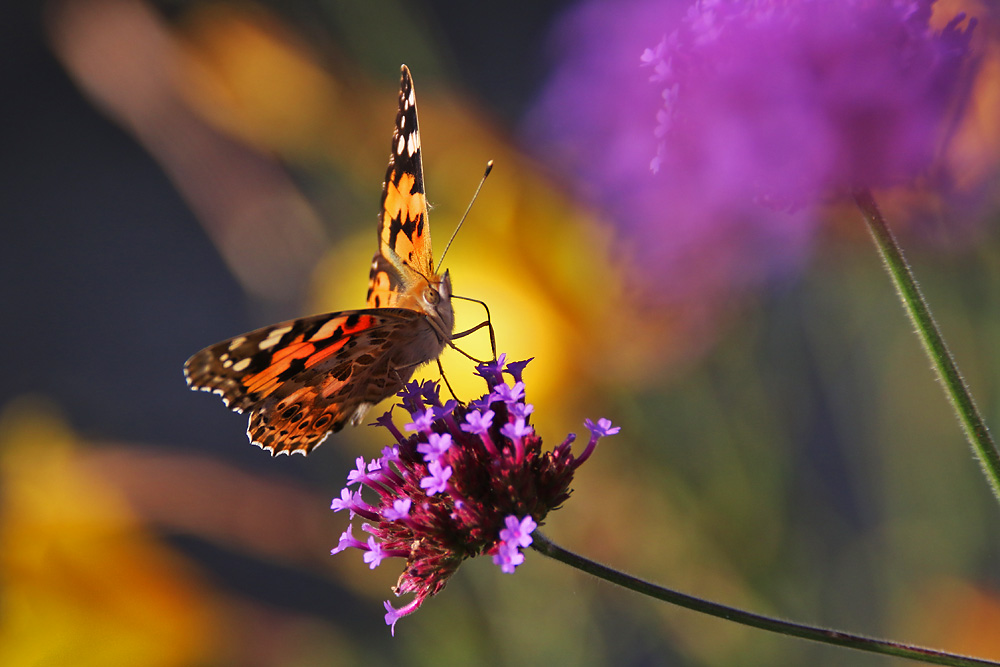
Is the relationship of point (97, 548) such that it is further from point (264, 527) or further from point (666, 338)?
point (666, 338)

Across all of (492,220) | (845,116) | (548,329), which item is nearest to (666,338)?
(548,329)

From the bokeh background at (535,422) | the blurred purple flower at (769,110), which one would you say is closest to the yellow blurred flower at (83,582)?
the bokeh background at (535,422)

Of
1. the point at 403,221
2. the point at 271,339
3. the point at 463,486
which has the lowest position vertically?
the point at 463,486

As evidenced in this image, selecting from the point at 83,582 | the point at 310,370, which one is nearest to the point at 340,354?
the point at 310,370

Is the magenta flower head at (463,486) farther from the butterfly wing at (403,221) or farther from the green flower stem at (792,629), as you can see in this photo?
the butterfly wing at (403,221)

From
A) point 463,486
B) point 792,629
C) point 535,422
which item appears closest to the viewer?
point 792,629

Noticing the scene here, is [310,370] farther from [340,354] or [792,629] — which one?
[792,629]

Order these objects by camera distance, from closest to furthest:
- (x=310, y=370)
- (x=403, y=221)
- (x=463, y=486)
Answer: (x=463, y=486)
(x=310, y=370)
(x=403, y=221)

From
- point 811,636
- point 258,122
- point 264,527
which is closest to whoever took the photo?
point 811,636
